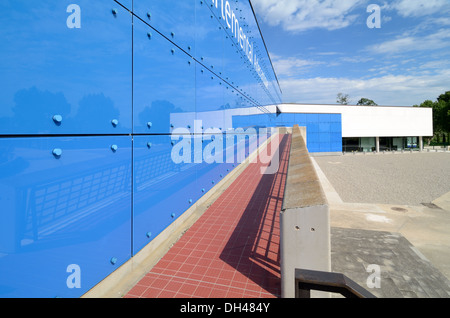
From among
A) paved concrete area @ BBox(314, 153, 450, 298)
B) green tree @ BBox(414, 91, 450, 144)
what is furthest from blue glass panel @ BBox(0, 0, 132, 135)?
green tree @ BBox(414, 91, 450, 144)

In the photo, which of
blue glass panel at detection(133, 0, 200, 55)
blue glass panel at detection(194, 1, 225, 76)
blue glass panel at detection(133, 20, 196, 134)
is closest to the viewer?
blue glass panel at detection(133, 20, 196, 134)

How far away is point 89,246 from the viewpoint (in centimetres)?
211

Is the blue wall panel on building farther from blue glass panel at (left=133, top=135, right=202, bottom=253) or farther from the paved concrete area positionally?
the paved concrete area

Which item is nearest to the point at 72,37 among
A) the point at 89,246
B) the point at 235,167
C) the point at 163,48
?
the point at 163,48

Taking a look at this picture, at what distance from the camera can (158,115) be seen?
10.4 feet

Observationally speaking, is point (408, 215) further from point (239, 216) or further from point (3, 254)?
point (3, 254)

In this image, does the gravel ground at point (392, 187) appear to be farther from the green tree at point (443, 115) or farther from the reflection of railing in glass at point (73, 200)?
the green tree at point (443, 115)

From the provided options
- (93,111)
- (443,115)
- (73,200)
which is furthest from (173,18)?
(443,115)

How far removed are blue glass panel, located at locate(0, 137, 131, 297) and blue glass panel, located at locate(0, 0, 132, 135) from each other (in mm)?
143

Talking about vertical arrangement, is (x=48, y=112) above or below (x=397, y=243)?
above

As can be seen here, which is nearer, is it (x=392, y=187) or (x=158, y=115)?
(x=158, y=115)

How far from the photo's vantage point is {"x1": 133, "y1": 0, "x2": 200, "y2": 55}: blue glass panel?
2.87 meters

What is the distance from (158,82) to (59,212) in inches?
74.6

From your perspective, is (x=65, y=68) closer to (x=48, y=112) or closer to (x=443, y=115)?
(x=48, y=112)
